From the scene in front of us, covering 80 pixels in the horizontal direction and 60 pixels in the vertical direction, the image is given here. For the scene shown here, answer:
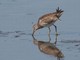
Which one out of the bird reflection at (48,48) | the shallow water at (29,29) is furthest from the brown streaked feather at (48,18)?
the bird reflection at (48,48)

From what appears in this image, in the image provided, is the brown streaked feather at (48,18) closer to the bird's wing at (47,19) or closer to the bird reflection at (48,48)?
the bird's wing at (47,19)

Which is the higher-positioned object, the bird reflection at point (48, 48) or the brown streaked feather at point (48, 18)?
the brown streaked feather at point (48, 18)

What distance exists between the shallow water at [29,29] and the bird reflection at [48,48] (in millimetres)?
126

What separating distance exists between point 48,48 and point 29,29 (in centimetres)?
241

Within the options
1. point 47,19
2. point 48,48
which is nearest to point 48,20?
point 47,19

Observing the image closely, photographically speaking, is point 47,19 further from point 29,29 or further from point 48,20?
point 29,29

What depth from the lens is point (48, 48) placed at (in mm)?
12000

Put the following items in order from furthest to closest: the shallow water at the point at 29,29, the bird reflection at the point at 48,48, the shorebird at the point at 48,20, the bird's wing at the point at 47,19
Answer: the bird's wing at the point at 47,19 → the shorebird at the point at 48,20 → the shallow water at the point at 29,29 → the bird reflection at the point at 48,48

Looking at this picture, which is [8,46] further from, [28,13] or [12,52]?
[28,13]

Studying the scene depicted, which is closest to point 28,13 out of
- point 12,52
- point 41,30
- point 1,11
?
point 1,11

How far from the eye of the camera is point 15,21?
49.9 feet

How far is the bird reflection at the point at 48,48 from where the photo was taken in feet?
37.1

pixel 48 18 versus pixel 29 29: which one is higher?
pixel 48 18

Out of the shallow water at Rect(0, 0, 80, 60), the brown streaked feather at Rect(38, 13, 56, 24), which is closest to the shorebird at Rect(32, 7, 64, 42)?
the brown streaked feather at Rect(38, 13, 56, 24)
